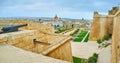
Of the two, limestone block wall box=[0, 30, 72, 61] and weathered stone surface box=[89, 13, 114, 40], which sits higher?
limestone block wall box=[0, 30, 72, 61]

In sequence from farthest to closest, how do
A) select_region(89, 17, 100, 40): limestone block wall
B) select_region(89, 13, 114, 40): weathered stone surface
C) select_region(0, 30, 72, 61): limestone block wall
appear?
select_region(89, 17, 100, 40): limestone block wall < select_region(89, 13, 114, 40): weathered stone surface < select_region(0, 30, 72, 61): limestone block wall

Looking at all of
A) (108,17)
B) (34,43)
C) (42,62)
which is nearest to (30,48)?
(34,43)

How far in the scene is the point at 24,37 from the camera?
370cm

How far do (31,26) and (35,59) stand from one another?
5372mm

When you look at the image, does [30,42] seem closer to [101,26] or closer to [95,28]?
[101,26]

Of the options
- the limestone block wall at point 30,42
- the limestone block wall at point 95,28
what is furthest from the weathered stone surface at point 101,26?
the limestone block wall at point 30,42

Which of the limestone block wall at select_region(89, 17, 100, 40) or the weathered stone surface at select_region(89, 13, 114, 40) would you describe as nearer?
the weathered stone surface at select_region(89, 13, 114, 40)

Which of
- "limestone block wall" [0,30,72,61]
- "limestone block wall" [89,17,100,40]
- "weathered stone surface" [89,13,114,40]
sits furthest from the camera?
"limestone block wall" [89,17,100,40]

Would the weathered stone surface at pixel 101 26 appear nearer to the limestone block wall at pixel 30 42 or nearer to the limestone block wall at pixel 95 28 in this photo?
the limestone block wall at pixel 95 28

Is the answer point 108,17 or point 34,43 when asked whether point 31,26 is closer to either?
point 34,43

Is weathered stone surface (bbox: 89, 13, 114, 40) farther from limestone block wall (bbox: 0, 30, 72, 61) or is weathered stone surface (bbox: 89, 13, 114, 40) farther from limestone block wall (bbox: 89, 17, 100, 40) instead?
limestone block wall (bbox: 0, 30, 72, 61)

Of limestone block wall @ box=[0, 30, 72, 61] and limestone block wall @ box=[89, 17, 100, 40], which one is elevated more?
limestone block wall @ box=[0, 30, 72, 61]

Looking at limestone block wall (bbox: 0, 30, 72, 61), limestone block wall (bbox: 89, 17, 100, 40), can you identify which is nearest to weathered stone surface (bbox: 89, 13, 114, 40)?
limestone block wall (bbox: 89, 17, 100, 40)

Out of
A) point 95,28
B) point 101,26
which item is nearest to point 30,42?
point 101,26
